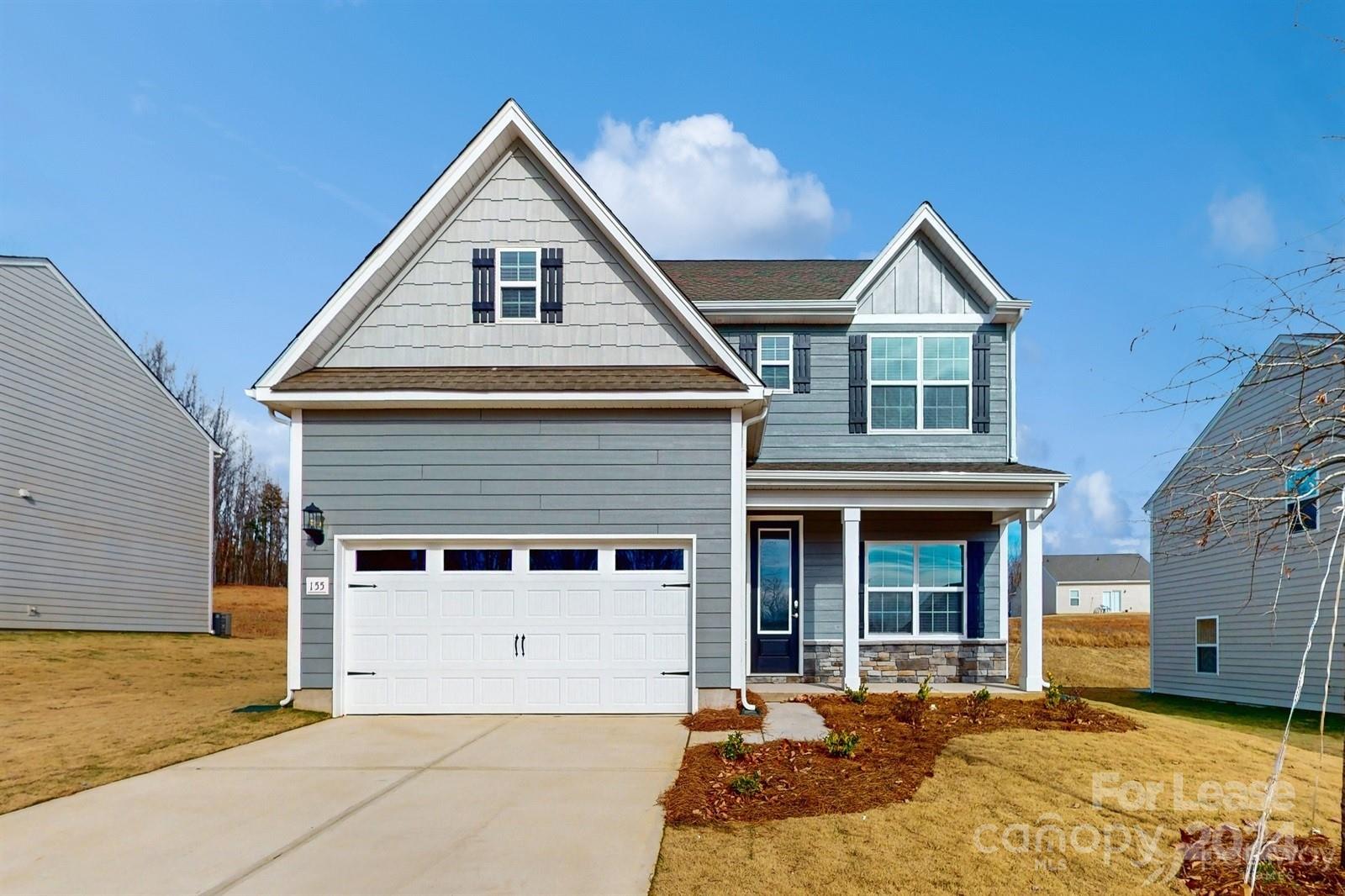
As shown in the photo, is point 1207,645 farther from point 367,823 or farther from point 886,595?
point 367,823

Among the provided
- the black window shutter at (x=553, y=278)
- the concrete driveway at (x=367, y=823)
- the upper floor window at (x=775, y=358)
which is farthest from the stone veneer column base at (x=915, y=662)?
the black window shutter at (x=553, y=278)

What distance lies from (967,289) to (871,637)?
6071 millimetres

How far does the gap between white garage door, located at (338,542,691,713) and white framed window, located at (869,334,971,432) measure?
20.0 ft

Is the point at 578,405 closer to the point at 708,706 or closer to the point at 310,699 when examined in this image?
the point at 708,706

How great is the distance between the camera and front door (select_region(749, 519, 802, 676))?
1582 centimetres

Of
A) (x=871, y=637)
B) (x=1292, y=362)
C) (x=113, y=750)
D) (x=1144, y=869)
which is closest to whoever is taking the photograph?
(x=1292, y=362)

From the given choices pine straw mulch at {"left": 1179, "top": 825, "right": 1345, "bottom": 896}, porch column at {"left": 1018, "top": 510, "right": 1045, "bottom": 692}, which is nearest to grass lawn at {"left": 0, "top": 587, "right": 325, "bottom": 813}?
pine straw mulch at {"left": 1179, "top": 825, "right": 1345, "bottom": 896}

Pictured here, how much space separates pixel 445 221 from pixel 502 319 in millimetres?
1461

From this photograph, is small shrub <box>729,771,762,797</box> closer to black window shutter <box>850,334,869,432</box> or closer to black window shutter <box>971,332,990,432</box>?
black window shutter <box>850,334,869,432</box>

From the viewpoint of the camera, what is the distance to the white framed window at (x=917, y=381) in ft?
53.6

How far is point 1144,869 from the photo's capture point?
587 centimetres

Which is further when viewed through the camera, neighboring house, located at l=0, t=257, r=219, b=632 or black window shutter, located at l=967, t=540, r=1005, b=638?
neighboring house, located at l=0, t=257, r=219, b=632

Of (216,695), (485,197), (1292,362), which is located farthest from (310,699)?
(1292,362)

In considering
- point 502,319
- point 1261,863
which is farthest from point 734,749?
point 502,319
